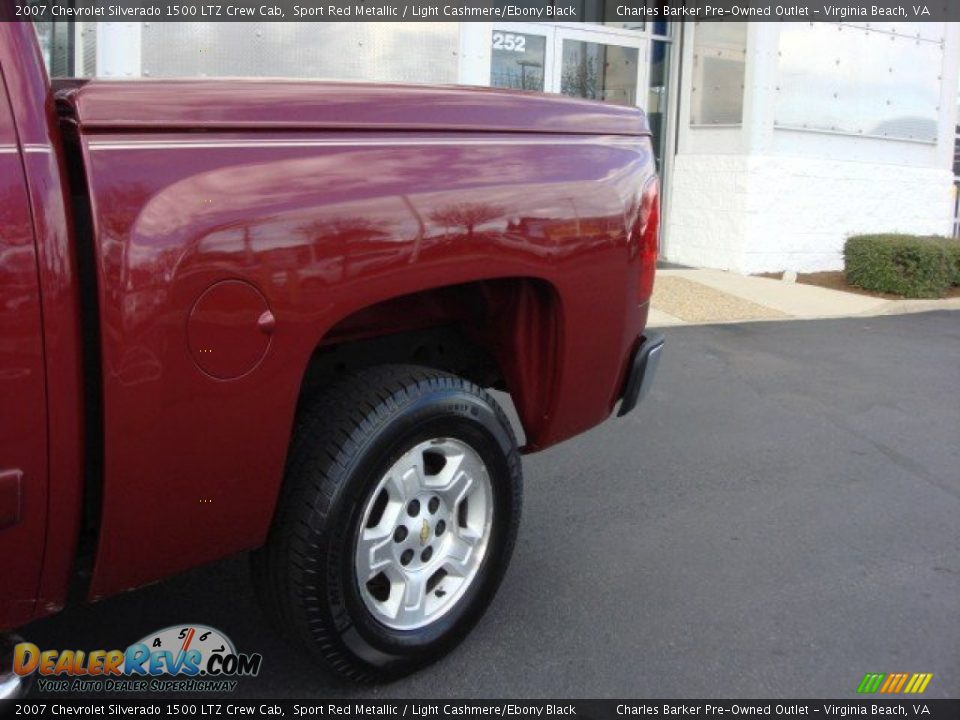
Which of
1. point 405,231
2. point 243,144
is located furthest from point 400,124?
point 243,144

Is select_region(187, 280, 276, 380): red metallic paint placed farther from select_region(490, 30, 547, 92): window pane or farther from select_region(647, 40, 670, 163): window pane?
select_region(647, 40, 670, 163): window pane

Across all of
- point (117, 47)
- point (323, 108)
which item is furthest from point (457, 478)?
point (117, 47)

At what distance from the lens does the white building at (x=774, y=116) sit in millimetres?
13031

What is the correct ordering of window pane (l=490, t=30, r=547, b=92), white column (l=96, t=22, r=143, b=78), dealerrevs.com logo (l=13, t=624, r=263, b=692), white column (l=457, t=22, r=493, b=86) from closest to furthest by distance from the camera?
dealerrevs.com logo (l=13, t=624, r=263, b=692)
white column (l=96, t=22, r=143, b=78)
white column (l=457, t=22, r=493, b=86)
window pane (l=490, t=30, r=547, b=92)

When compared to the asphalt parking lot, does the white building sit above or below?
above

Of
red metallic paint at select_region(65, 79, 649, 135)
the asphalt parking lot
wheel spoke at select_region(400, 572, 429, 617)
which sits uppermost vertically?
red metallic paint at select_region(65, 79, 649, 135)

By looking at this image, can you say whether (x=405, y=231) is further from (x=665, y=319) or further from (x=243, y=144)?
(x=665, y=319)

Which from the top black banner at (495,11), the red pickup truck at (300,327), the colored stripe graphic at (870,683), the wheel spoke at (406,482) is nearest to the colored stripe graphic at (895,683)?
the colored stripe graphic at (870,683)

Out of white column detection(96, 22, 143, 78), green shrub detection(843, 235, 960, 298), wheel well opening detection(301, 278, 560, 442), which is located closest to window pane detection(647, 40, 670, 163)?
green shrub detection(843, 235, 960, 298)

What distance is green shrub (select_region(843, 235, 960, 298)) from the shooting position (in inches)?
465

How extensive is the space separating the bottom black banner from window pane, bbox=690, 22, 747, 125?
11162mm

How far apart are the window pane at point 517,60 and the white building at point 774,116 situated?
0.7 inches

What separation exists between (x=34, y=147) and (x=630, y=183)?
1.96 m

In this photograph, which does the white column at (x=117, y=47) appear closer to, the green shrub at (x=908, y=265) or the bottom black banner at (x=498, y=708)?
the bottom black banner at (x=498, y=708)
